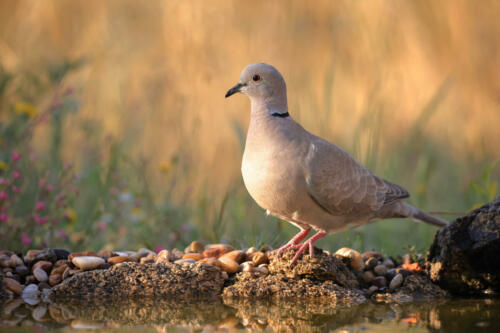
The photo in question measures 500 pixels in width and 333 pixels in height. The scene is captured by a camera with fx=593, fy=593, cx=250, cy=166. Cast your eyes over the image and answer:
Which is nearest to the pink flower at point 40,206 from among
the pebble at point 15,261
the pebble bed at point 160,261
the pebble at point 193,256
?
the pebble bed at point 160,261

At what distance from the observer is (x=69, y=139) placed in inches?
218

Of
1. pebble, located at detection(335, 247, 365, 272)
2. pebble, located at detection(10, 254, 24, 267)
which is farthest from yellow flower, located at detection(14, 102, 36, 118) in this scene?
pebble, located at detection(335, 247, 365, 272)

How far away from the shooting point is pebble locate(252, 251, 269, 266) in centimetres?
302

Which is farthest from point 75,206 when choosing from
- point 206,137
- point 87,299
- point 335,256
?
point 335,256

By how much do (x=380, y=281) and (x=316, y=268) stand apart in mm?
405

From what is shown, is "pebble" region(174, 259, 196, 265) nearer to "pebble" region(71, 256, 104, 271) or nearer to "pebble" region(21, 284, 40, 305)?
"pebble" region(71, 256, 104, 271)

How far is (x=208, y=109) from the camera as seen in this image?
591 cm

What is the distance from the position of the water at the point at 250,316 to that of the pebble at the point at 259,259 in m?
0.40

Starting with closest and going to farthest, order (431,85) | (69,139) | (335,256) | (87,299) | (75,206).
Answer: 1. (87,299)
2. (335,256)
3. (75,206)
4. (69,139)
5. (431,85)

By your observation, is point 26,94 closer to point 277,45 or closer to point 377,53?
point 277,45

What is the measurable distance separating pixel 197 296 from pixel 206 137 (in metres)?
3.22

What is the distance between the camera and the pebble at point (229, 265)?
2924 mm

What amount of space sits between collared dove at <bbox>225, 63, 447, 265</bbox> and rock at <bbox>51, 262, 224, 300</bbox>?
44 centimetres

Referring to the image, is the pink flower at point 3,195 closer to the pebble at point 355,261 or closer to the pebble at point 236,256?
the pebble at point 236,256
